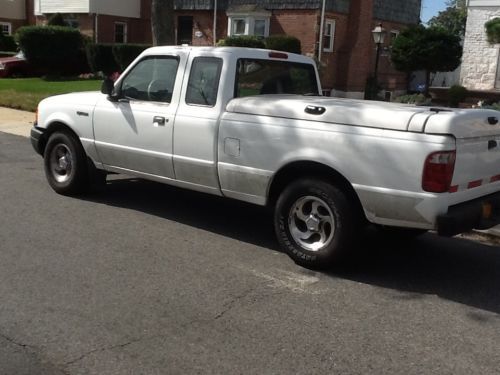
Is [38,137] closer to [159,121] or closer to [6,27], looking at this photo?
[159,121]

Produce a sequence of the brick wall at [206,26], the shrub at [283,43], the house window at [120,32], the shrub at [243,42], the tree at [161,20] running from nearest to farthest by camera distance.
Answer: the tree at [161,20] → the shrub at [243,42] → the shrub at [283,43] → the brick wall at [206,26] → the house window at [120,32]

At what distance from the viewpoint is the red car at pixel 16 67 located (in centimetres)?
2484

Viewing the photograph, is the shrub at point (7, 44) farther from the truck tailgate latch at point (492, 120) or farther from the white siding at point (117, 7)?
the truck tailgate latch at point (492, 120)

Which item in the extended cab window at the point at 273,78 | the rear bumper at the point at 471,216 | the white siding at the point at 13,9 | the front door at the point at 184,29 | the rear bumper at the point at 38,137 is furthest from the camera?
the white siding at the point at 13,9

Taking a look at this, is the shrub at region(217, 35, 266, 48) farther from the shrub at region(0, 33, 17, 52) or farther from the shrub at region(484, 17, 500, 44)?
the shrub at region(0, 33, 17, 52)

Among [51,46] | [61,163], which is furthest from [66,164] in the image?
[51,46]

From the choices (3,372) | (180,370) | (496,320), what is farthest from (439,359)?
(3,372)

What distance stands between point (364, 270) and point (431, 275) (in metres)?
0.57

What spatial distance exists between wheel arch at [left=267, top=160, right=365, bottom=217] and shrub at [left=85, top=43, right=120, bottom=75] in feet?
70.2

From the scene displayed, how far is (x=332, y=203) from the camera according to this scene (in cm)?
507

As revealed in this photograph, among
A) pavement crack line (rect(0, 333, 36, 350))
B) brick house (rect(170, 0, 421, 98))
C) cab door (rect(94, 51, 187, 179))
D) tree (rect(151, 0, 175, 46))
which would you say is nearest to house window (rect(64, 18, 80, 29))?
brick house (rect(170, 0, 421, 98))

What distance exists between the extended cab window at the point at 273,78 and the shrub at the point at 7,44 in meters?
29.4

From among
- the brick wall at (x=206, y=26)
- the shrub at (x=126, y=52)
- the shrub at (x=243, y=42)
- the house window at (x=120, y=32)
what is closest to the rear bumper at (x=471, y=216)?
the shrub at (x=243, y=42)

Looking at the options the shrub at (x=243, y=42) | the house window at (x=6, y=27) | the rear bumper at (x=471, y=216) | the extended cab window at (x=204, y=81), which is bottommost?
the rear bumper at (x=471, y=216)
